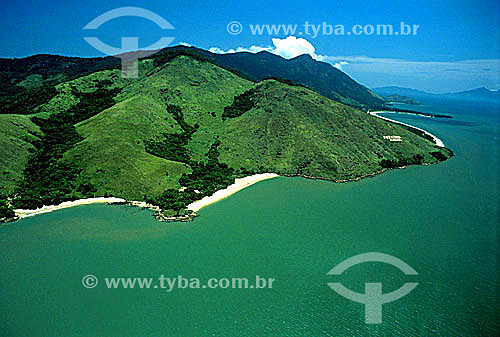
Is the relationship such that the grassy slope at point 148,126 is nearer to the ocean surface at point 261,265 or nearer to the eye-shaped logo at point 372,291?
the ocean surface at point 261,265

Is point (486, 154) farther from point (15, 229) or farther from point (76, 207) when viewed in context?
point (15, 229)

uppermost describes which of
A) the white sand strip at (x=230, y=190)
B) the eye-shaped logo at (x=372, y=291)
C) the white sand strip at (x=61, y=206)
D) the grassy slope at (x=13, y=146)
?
the grassy slope at (x=13, y=146)

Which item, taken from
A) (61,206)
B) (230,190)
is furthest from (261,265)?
(61,206)

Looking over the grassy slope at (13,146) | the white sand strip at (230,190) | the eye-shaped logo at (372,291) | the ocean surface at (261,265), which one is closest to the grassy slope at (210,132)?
the grassy slope at (13,146)

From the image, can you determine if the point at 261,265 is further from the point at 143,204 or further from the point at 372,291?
the point at 143,204

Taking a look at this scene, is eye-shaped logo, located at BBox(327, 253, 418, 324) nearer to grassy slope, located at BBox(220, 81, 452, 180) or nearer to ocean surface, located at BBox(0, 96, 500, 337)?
ocean surface, located at BBox(0, 96, 500, 337)

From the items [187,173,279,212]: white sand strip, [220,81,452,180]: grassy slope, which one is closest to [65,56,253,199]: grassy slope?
[187,173,279,212]: white sand strip
